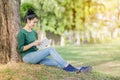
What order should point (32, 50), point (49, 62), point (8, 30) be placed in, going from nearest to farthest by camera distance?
point (32, 50)
point (49, 62)
point (8, 30)

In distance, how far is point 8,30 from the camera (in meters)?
8.72

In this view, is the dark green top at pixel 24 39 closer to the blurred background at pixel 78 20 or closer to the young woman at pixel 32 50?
the young woman at pixel 32 50

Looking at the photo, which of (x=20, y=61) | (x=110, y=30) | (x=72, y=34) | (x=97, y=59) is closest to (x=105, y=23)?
(x=110, y=30)

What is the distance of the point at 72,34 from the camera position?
29781mm

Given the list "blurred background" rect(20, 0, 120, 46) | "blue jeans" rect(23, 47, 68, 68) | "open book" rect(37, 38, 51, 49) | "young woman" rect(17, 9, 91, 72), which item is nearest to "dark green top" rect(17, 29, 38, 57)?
"young woman" rect(17, 9, 91, 72)

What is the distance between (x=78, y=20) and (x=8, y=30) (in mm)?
20828

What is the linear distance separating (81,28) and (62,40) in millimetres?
1916

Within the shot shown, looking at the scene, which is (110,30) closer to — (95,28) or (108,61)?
(95,28)

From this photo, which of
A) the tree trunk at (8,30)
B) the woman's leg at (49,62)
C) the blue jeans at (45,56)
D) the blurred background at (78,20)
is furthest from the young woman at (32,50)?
the blurred background at (78,20)

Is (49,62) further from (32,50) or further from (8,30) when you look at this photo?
(8,30)

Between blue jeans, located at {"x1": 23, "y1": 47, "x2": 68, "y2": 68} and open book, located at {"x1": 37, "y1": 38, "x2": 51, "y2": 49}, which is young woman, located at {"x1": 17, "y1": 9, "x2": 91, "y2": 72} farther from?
open book, located at {"x1": 37, "y1": 38, "x2": 51, "y2": 49}

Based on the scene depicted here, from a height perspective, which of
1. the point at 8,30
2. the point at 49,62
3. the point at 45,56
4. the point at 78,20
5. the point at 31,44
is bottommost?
the point at 78,20

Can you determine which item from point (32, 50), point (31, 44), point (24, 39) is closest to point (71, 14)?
point (32, 50)

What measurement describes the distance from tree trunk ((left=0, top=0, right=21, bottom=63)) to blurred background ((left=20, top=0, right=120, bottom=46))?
18766mm
